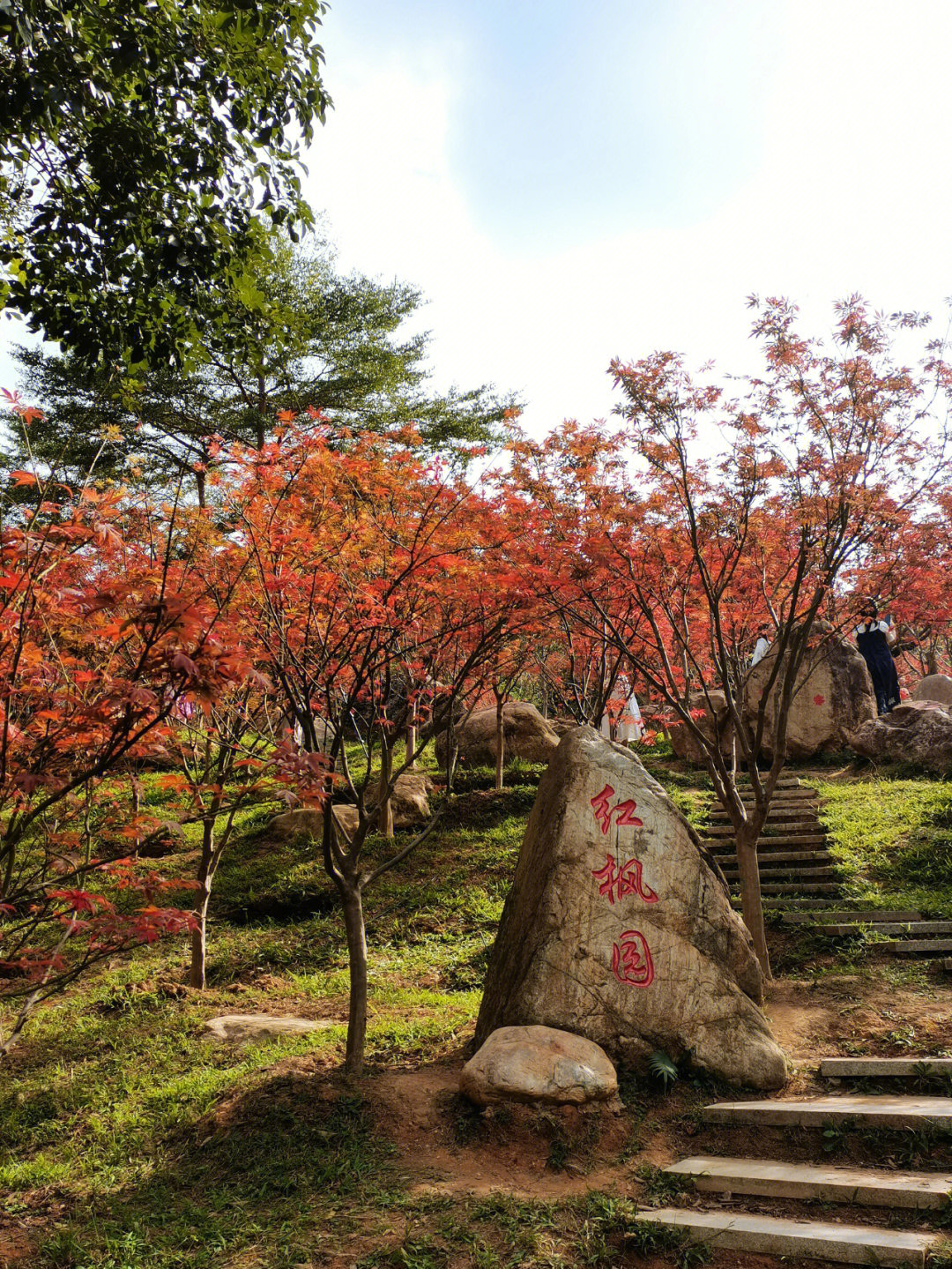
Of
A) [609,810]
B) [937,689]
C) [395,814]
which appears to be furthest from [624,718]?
[609,810]

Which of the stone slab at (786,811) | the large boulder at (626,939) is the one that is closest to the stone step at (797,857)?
the stone slab at (786,811)

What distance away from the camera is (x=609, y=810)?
19.7ft

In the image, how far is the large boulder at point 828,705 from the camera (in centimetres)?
1516

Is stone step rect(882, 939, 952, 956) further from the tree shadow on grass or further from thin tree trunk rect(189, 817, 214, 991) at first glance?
thin tree trunk rect(189, 817, 214, 991)

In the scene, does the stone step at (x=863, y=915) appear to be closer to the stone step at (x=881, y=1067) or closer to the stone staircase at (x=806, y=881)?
the stone staircase at (x=806, y=881)

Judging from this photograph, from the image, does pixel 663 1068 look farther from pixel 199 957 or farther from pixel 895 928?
pixel 199 957

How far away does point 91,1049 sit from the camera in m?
7.05

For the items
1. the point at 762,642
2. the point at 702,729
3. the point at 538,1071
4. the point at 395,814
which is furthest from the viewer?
the point at 702,729

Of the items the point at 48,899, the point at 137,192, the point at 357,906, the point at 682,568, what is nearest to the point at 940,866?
the point at 682,568

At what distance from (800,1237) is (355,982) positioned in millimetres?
3262

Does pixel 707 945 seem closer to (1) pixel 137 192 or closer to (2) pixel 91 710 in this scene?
(2) pixel 91 710

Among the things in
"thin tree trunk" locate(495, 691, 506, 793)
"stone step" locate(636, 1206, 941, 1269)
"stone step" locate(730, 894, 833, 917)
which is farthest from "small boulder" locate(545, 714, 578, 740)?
"stone step" locate(636, 1206, 941, 1269)

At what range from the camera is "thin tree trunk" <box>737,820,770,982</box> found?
722 centimetres

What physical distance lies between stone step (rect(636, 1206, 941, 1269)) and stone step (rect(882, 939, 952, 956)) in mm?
4495
